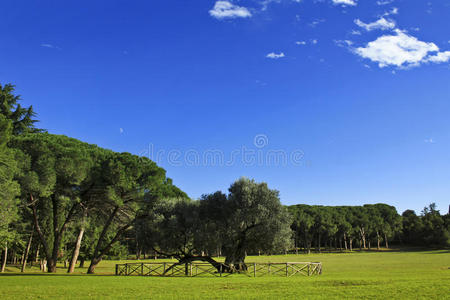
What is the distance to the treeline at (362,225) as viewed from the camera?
322 feet

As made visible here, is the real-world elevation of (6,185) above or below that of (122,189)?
below

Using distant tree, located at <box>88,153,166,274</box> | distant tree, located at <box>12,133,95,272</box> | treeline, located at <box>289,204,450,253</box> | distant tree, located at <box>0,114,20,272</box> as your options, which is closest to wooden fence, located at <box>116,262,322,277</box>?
distant tree, located at <box>88,153,166,274</box>

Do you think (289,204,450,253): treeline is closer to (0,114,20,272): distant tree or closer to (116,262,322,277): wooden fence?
(116,262,322,277): wooden fence

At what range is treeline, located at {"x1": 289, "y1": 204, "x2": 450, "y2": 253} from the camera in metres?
98.2

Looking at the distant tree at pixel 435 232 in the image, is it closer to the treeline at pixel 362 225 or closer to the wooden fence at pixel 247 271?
the treeline at pixel 362 225

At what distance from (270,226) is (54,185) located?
22.7m

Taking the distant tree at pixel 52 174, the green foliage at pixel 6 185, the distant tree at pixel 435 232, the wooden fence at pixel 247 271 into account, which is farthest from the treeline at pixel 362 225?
the green foliage at pixel 6 185

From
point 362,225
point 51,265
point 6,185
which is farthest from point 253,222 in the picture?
point 362,225

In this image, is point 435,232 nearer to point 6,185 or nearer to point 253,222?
point 253,222

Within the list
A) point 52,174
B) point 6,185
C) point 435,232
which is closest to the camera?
point 6,185

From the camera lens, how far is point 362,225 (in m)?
104

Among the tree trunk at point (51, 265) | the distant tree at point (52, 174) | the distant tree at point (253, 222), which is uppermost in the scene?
the distant tree at point (52, 174)

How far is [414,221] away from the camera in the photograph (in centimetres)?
10962

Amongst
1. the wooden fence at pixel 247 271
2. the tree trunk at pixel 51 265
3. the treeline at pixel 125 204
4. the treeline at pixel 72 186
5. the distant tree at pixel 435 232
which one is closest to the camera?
the wooden fence at pixel 247 271
